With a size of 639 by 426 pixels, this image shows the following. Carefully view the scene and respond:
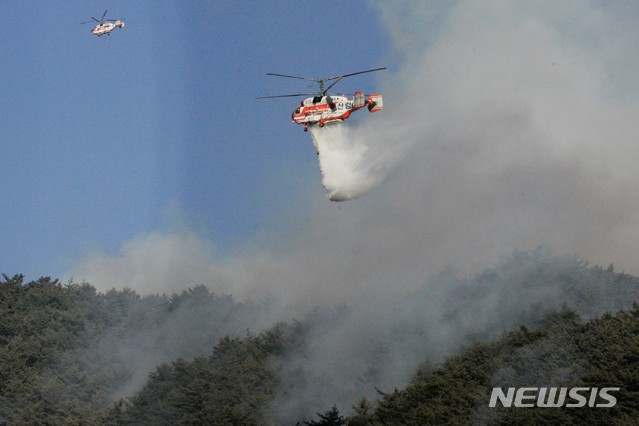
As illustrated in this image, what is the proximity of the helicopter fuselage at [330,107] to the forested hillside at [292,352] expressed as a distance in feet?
67.8

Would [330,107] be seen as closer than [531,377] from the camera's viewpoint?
No

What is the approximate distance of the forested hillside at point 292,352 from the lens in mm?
83125

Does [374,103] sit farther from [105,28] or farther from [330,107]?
[105,28]

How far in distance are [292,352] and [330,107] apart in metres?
41.2

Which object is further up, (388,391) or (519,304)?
(519,304)

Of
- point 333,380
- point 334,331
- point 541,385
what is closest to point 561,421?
point 541,385

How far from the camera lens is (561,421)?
73.6 meters

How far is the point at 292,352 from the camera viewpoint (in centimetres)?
12381

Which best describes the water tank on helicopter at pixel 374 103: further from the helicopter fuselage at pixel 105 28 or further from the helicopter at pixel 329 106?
the helicopter fuselage at pixel 105 28

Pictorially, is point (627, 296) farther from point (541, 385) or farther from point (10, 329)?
point (10, 329)

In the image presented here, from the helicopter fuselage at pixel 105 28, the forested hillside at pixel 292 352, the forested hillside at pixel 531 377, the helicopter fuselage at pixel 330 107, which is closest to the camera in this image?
the forested hillside at pixel 531 377

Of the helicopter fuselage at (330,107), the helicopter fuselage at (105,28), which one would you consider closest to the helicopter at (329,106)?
the helicopter fuselage at (330,107)

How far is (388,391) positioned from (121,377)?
135 feet

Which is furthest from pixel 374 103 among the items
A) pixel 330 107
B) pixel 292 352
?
pixel 292 352
